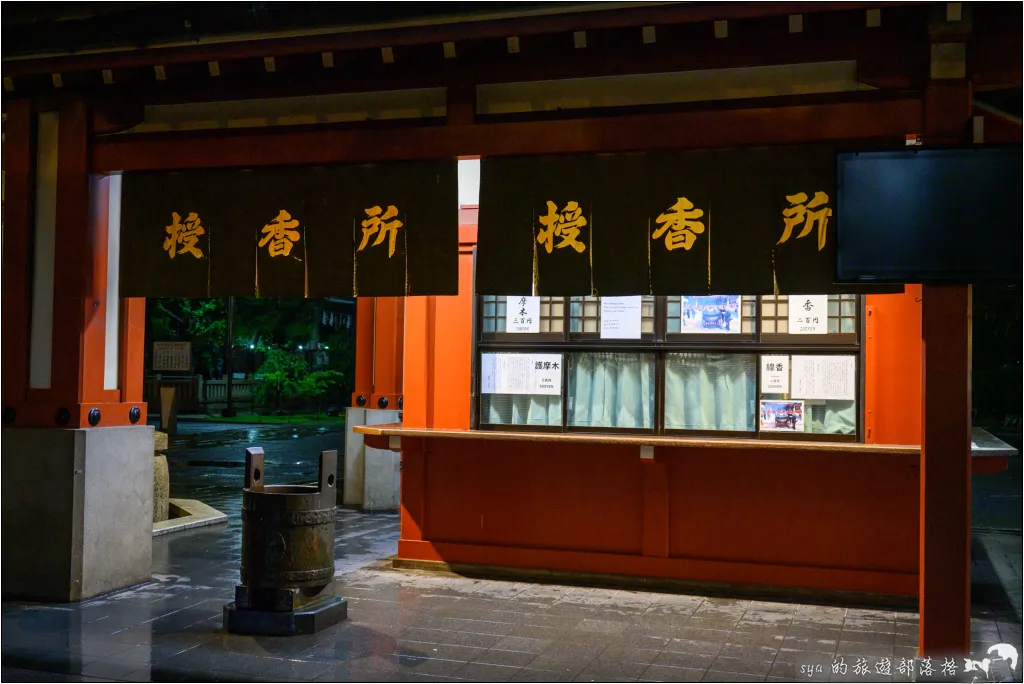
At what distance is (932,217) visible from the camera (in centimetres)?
625

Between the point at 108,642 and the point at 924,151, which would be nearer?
the point at 924,151

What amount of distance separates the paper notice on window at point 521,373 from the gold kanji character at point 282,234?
261 centimetres

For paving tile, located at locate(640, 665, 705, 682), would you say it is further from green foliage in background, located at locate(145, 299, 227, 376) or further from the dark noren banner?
green foliage in background, located at locate(145, 299, 227, 376)

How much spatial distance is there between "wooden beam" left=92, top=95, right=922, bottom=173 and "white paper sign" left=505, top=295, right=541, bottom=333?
236 centimetres

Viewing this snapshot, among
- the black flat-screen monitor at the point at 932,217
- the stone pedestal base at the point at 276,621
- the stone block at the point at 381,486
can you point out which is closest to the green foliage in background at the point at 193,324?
the stone block at the point at 381,486

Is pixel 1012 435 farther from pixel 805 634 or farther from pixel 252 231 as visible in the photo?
pixel 252 231

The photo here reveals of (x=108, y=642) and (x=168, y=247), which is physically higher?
(x=168, y=247)

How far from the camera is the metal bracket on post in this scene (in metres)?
7.83

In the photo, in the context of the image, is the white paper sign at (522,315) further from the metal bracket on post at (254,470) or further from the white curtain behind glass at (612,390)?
the metal bracket on post at (254,470)

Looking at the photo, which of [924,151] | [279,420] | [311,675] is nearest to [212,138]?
[311,675]

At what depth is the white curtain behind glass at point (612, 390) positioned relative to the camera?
958 centimetres

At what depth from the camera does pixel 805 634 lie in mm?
7582

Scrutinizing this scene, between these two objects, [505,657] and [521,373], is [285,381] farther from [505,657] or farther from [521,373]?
[505,657]

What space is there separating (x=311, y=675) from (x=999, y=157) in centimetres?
563
